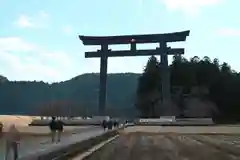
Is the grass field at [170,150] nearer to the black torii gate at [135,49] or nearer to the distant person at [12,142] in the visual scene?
the distant person at [12,142]

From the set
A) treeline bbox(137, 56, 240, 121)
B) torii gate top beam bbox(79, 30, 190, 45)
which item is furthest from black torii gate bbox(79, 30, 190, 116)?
treeline bbox(137, 56, 240, 121)

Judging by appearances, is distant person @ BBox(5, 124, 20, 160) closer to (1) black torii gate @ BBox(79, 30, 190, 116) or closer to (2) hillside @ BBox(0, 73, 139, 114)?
(1) black torii gate @ BBox(79, 30, 190, 116)

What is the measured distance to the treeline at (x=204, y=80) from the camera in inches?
4781

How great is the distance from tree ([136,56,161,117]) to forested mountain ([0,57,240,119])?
4471 millimetres

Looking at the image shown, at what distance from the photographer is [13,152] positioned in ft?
53.0

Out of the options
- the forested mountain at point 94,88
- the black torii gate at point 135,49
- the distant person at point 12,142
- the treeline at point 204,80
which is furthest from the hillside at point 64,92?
the distant person at point 12,142

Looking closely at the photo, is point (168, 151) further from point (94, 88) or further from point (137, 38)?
point (94, 88)

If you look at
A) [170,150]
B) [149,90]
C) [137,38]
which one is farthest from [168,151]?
[149,90]

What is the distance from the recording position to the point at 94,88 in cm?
17325

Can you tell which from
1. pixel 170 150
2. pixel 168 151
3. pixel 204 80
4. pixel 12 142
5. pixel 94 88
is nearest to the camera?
pixel 12 142

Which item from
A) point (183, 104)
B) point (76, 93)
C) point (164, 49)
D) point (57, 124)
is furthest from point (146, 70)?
point (57, 124)

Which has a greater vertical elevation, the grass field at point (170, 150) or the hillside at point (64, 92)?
the hillside at point (64, 92)

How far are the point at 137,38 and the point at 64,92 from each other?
104901 mm

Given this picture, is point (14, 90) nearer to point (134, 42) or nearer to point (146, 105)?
point (146, 105)
